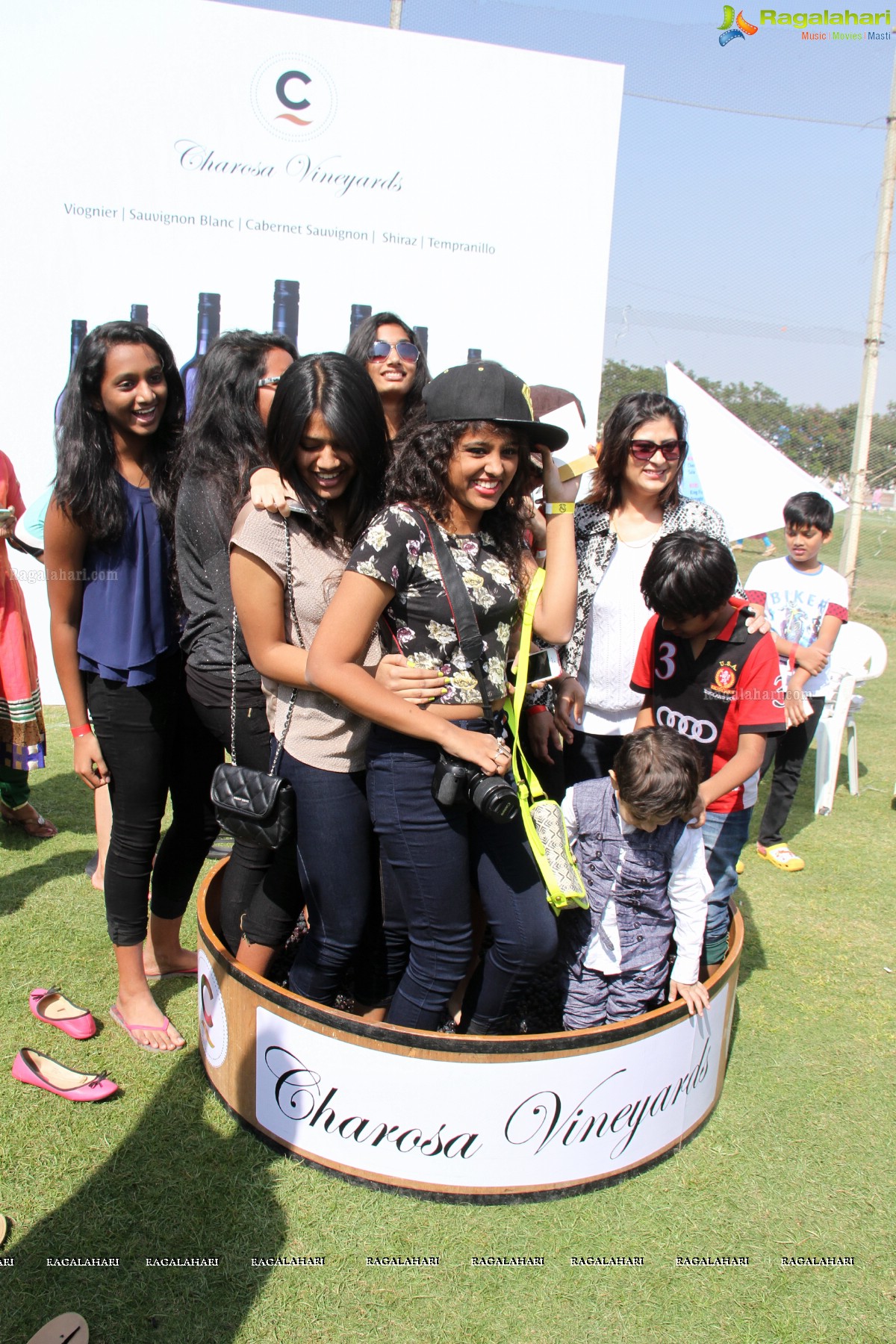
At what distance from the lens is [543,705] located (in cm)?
270

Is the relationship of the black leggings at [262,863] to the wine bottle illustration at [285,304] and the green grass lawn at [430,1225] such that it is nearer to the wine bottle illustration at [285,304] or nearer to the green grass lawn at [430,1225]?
the green grass lawn at [430,1225]

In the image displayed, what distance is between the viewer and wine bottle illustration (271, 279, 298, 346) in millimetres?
6309

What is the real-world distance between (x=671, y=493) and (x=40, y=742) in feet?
9.88

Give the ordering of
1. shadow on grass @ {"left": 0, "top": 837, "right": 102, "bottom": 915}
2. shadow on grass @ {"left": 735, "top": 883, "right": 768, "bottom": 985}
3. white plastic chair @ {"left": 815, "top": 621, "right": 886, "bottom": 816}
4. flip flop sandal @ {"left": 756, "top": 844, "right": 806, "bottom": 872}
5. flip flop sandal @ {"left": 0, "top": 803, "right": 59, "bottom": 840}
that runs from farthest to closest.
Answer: white plastic chair @ {"left": 815, "top": 621, "right": 886, "bottom": 816}, flip flop sandal @ {"left": 756, "top": 844, "right": 806, "bottom": 872}, flip flop sandal @ {"left": 0, "top": 803, "right": 59, "bottom": 840}, shadow on grass @ {"left": 0, "top": 837, "right": 102, "bottom": 915}, shadow on grass @ {"left": 735, "top": 883, "right": 768, "bottom": 985}

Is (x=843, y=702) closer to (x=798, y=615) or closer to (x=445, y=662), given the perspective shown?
(x=798, y=615)

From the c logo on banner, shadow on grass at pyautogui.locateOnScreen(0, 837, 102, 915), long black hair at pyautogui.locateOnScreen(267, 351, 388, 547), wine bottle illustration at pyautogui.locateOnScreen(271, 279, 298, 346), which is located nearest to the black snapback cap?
long black hair at pyautogui.locateOnScreen(267, 351, 388, 547)

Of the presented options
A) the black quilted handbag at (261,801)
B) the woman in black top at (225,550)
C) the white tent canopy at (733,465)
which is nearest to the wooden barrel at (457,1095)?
the woman in black top at (225,550)

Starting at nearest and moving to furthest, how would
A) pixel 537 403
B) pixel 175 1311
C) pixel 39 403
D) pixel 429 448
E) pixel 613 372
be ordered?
pixel 175 1311, pixel 429 448, pixel 537 403, pixel 39 403, pixel 613 372

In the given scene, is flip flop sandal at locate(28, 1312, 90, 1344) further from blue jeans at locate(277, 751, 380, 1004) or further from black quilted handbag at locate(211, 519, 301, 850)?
black quilted handbag at locate(211, 519, 301, 850)

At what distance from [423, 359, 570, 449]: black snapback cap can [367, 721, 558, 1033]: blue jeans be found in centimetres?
68

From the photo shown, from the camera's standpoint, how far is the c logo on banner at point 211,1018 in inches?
94.4

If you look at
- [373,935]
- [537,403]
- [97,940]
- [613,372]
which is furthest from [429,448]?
[613,372]

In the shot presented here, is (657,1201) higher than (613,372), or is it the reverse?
(613,372)

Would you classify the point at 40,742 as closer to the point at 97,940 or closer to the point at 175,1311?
the point at 97,940
